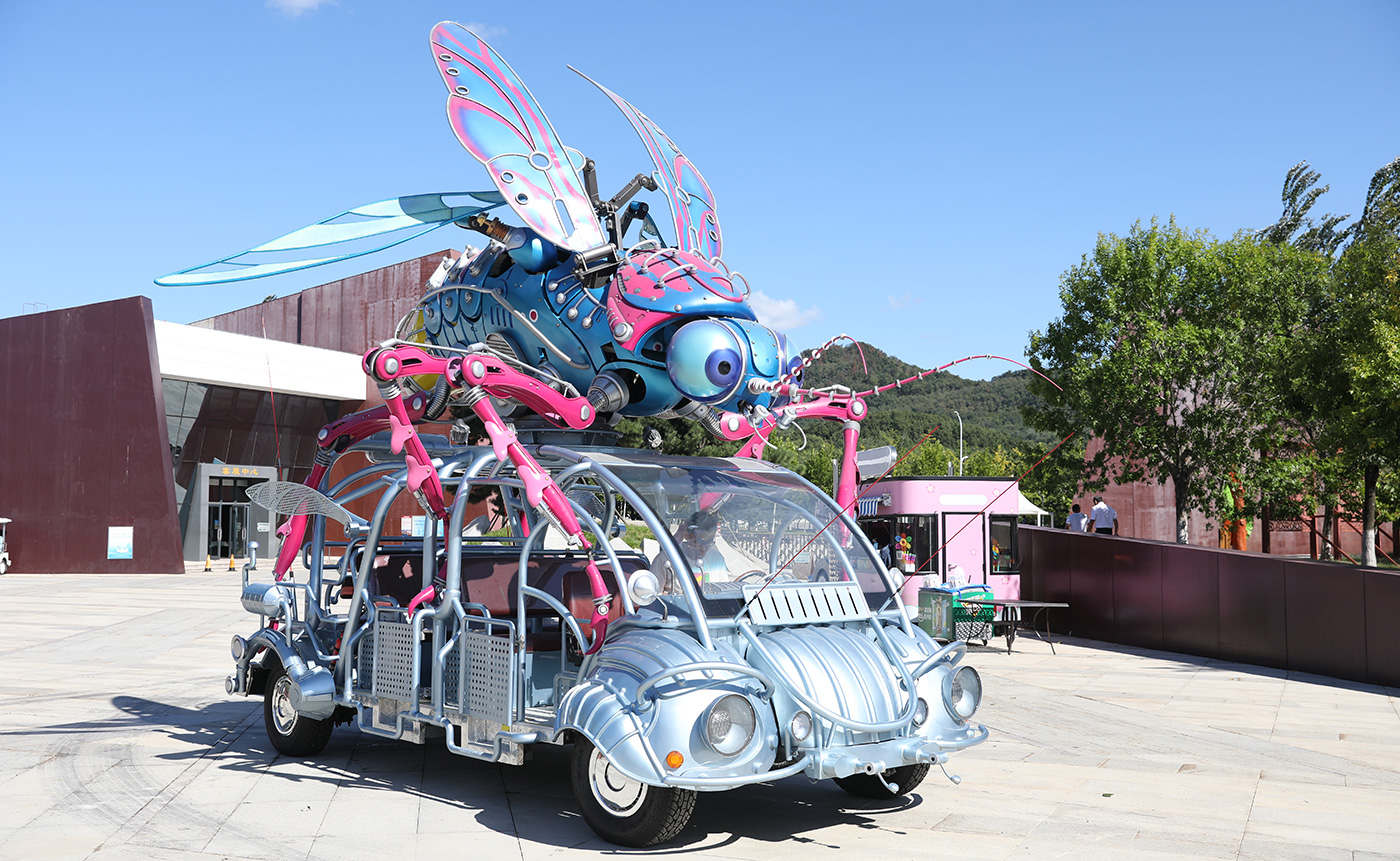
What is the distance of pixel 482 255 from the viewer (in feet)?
28.2

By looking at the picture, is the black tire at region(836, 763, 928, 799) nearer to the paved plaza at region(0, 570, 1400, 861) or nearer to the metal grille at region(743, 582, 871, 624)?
the paved plaza at region(0, 570, 1400, 861)

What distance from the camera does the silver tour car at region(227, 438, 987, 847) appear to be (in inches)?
224

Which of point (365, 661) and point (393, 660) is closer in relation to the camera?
point (393, 660)

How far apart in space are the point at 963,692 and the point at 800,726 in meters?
1.45

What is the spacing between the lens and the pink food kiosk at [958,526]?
18.8 meters

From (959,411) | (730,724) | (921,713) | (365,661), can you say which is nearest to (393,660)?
(365,661)

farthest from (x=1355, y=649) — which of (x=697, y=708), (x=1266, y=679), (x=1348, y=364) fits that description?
→ (x=697, y=708)

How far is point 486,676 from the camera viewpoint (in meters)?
6.59

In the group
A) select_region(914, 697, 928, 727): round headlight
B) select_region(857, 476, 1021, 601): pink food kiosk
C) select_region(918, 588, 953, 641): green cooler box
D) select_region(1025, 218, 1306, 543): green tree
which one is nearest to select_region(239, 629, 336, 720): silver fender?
select_region(914, 697, 928, 727): round headlight

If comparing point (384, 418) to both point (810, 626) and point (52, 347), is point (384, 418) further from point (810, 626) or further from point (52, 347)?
point (52, 347)

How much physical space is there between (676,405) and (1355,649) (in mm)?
10086

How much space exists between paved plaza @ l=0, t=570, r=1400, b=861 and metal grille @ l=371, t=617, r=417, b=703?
65cm

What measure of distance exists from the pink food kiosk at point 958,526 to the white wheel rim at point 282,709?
12028mm

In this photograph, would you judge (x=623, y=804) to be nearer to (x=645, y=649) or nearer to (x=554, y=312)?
(x=645, y=649)
